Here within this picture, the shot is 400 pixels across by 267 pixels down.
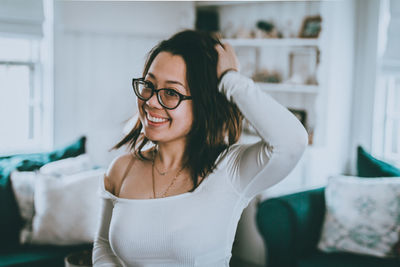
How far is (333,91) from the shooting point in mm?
3299

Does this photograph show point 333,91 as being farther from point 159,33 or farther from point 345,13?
point 159,33

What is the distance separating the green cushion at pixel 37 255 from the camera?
7.80 ft

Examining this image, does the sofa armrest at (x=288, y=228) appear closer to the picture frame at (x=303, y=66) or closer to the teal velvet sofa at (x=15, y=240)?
the teal velvet sofa at (x=15, y=240)

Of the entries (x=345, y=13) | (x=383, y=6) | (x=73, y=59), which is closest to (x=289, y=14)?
(x=345, y=13)

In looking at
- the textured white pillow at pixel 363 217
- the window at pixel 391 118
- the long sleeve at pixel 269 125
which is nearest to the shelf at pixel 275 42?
the window at pixel 391 118

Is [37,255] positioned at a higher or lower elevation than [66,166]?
lower

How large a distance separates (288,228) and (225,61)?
170 centimetres

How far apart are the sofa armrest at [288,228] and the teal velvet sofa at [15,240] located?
3.22 ft

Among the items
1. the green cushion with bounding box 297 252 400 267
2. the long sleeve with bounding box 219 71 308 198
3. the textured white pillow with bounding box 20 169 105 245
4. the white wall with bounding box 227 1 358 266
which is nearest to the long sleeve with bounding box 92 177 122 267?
the long sleeve with bounding box 219 71 308 198

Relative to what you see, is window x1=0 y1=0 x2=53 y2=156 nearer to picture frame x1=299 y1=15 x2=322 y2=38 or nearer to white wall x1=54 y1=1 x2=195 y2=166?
white wall x1=54 y1=1 x2=195 y2=166

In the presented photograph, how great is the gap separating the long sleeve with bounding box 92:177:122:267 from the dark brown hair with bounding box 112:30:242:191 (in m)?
0.23

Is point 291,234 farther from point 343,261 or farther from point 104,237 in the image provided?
point 104,237

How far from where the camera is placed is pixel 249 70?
12.3 feet

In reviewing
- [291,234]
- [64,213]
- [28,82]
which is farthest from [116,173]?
[28,82]
